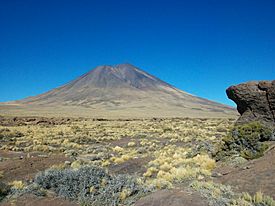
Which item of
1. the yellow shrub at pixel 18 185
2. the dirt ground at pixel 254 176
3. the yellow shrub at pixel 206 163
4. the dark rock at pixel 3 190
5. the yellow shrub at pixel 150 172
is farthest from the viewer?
the yellow shrub at pixel 206 163

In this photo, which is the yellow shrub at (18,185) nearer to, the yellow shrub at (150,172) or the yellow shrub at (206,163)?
the yellow shrub at (150,172)

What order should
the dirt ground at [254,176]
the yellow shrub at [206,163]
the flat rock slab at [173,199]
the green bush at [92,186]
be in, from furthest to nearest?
the yellow shrub at [206,163], the green bush at [92,186], the dirt ground at [254,176], the flat rock slab at [173,199]

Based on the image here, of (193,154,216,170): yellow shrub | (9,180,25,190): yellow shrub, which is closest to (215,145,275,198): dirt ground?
(193,154,216,170): yellow shrub

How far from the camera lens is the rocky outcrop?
1217 centimetres

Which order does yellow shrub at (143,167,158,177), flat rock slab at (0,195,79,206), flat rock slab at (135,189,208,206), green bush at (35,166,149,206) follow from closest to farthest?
1. flat rock slab at (135,189,208,206)
2. flat rock slab at (0,195,79,206)
3. green bush at (35,166,149,206)
4. yellow shrub at (143,167,158,177)

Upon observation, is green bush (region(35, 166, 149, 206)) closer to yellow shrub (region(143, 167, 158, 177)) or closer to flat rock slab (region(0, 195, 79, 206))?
flat rock slab (region(0, 195, 79, 206))

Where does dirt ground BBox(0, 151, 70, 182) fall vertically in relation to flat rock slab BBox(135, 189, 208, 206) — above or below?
below

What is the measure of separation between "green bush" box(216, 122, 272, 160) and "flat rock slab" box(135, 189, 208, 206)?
4467 mm

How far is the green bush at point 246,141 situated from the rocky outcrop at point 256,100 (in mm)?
810

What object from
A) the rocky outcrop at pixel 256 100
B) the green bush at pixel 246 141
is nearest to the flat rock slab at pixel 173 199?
the green bush at pixel 246 141

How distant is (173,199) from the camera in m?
6.78

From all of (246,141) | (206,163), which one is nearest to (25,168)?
(206,163)

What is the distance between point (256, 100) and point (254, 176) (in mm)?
5747

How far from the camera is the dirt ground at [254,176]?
7309 millimetres
